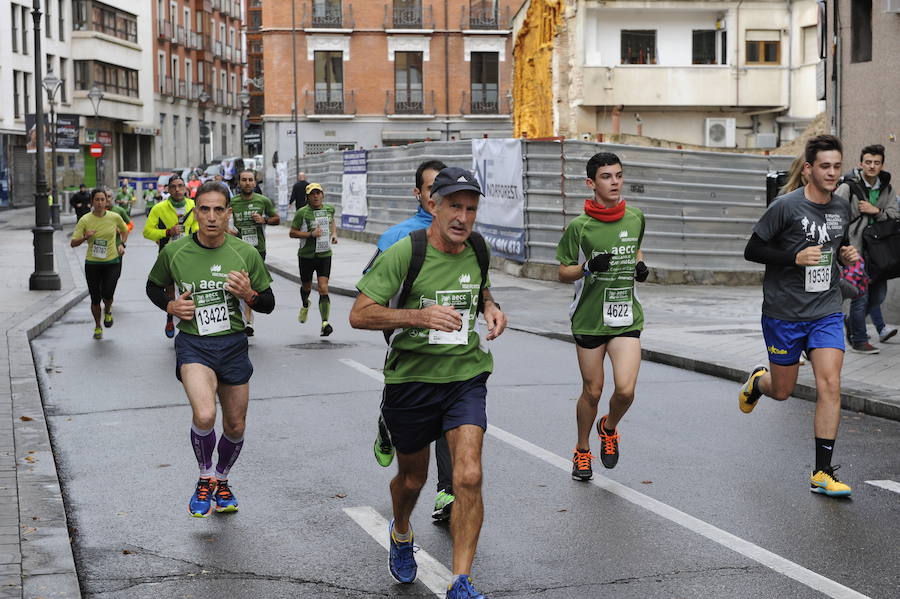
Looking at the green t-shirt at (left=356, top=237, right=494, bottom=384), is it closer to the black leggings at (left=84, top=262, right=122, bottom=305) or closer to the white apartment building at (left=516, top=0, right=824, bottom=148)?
the black leggings at (left=84, top=262, right=122, bottom=305)

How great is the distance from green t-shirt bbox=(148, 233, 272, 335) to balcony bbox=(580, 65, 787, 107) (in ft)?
119

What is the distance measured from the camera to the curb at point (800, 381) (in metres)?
9.87

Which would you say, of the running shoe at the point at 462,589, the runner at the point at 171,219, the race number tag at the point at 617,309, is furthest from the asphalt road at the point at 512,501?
the runner at the point at 171,219

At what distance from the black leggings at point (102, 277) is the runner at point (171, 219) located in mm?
563

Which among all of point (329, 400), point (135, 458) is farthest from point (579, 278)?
point (329, 400)

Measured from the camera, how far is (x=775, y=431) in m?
9.24

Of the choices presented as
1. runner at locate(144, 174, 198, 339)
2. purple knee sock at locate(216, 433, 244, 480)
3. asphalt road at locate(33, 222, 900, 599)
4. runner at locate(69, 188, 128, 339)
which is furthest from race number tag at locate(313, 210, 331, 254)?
purple knee sock at locate(216, 433, 244, 480)

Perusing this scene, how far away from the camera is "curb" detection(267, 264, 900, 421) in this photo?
9.87 meters

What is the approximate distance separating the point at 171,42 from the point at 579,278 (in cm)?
8111

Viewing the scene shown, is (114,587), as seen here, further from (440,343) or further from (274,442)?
(274,442)

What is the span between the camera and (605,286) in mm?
7484

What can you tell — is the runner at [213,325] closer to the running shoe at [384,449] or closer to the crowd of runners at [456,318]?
the crowd of runners at [456,318]

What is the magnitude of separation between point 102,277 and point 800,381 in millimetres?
8284

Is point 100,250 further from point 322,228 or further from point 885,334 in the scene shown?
point 885,334
